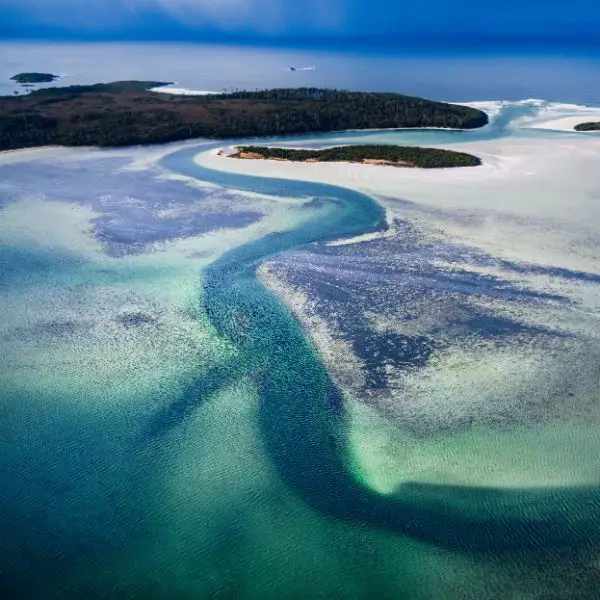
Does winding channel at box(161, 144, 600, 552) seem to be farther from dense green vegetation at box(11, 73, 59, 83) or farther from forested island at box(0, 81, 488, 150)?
dense green vegetation at box(11, 73, 59, 83)

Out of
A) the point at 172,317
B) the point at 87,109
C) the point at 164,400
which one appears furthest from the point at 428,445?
the point at 87,109

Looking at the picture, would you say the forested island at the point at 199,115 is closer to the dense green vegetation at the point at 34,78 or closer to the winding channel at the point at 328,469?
the dense green vegetation at the point at 34,78

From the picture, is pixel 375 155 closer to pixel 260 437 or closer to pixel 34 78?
pixel 260 437

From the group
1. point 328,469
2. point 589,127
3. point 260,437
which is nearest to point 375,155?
point 589,127

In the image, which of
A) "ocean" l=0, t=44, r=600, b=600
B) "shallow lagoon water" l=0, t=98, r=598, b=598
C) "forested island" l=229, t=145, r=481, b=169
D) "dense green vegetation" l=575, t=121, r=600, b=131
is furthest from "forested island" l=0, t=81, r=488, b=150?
"shallow lagoon water" l=0, t=98, r=598, b=598

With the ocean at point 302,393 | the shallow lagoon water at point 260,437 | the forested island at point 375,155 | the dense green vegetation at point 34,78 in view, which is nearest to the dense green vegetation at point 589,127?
the forested island at point 375,155
